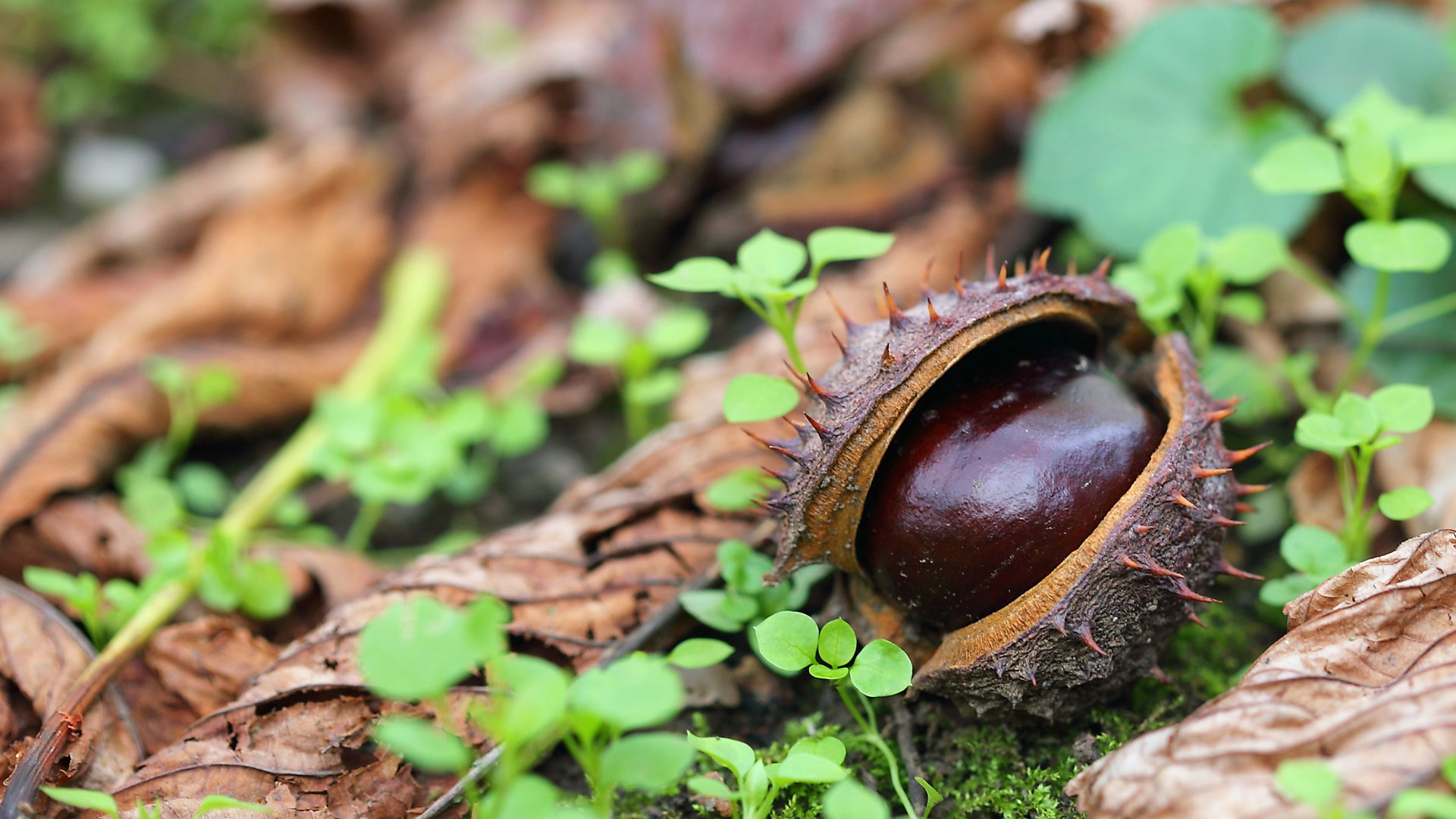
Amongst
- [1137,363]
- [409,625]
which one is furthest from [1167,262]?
[409,625]

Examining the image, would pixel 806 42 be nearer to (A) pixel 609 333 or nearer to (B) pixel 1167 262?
(A) pixel 609 333

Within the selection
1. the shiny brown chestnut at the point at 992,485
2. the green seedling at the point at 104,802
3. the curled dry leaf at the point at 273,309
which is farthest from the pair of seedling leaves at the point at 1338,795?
the curled dry leaf at the point at 273,309

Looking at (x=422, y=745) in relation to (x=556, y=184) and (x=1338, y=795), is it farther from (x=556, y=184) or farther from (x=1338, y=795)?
(x=556, y=184)

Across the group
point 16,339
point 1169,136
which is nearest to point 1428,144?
point 1169,136

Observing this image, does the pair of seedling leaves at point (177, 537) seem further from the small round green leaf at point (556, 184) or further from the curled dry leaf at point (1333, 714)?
the curled dry leaf at point (1333, 714)

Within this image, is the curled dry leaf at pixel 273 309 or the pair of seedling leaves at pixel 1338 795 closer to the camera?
the pair of seedling leaves at pixel 1338 795
